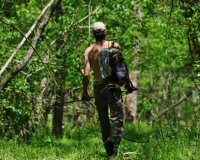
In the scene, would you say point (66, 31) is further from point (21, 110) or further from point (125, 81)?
point (125, 81)

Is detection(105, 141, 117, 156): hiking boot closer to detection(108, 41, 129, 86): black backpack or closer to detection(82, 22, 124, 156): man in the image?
detection(82, 22, 124, 156): man

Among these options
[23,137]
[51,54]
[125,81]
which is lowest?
[23,137]

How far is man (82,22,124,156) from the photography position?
20.3ft

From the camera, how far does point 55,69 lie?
28.2ft

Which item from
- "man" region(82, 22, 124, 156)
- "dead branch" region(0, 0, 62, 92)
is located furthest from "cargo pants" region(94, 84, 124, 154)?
"dead branch" region(0, 0, 62, 92)

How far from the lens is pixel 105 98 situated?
6.34m

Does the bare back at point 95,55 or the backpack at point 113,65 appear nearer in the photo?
the backpack at point 113,65

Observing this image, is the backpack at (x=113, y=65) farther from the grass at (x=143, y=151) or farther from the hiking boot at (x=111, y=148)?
the hiking boot at (x=111, y=148)

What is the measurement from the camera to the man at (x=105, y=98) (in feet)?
20.3

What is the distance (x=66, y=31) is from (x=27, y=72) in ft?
4.64

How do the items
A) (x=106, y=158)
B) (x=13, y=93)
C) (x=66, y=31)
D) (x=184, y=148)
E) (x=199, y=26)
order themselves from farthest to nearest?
(x=66, y=31), (x=13, y=93), (x=199, y=26), (x=106, y=158), (x=184, y=148)

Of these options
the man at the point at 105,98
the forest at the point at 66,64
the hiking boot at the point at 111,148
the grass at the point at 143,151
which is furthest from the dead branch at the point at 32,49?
the hiking boot at the point at 111,148

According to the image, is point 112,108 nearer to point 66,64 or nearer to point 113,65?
point 113,65

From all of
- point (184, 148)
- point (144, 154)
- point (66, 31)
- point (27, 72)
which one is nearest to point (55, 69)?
point (27, 72)
